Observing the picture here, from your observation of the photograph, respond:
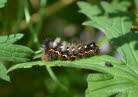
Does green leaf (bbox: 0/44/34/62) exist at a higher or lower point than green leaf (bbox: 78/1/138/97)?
higher

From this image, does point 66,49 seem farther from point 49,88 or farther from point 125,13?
point 49,88

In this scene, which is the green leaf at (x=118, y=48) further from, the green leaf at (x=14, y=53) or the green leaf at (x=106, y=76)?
the green leaf at (x=14, y=53)

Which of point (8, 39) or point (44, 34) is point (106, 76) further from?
point (44, 34)

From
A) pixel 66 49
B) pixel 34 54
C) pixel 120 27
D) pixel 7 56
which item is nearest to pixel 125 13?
pixel 120 27

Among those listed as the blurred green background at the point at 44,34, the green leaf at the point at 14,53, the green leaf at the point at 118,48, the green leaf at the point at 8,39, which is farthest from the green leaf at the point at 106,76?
the blurred green background at the point at 44,34

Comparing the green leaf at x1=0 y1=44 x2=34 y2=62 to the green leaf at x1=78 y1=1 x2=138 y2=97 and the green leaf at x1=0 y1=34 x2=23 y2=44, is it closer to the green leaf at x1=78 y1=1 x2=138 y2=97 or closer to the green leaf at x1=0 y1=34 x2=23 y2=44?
the green leaf at x1=0 y1=34 x2=23 y2=44

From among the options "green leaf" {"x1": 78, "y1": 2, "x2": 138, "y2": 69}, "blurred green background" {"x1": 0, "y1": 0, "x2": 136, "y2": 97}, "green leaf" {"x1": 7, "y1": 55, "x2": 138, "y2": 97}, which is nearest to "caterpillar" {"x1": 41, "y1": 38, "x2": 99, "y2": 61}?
"green leaf" {"x1": 7, "y1": 55, "x2": 138, "y2": 97}

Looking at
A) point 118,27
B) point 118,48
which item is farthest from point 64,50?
point 118,27

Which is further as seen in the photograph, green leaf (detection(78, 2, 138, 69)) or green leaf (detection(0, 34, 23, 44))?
green leaf (detection(78, 2, 138, 69))
